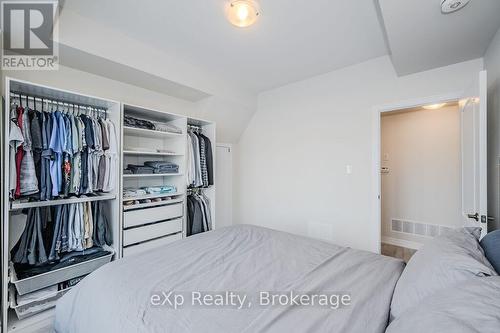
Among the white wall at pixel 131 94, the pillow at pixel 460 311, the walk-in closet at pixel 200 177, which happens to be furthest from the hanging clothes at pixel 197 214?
the pillow at pixel 460 311

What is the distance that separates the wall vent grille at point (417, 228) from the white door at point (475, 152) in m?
1.71

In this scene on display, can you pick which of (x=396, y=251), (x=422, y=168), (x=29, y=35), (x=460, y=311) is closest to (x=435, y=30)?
(x=460, y=311)

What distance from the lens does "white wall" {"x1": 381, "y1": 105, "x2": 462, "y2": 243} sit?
3.15m

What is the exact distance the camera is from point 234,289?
1.08 m

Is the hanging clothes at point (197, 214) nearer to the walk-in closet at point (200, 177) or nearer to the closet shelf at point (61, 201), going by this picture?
the walk-in closet at point (200, 177)

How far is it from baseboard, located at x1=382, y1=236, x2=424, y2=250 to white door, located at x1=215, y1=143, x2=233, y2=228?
2.60 metres

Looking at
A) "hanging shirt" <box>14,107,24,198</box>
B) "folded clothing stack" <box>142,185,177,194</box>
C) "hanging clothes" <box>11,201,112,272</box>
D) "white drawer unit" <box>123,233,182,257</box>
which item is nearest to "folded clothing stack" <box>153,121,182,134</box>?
"folded clothing stack" <box>142,185,177,194</box>

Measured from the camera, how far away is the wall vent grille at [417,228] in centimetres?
327

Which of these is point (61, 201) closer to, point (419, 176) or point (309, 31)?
point (309, 31)

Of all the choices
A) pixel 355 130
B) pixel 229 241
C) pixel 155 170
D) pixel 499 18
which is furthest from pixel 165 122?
pixel 499 18

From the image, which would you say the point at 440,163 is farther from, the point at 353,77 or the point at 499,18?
the point at 499,18

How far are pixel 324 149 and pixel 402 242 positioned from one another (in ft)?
6.98

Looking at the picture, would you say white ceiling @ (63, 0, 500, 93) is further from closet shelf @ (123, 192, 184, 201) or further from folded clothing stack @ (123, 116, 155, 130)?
closet shelf @ (123, 192, 184, 201)

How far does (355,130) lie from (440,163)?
1.66 metres
